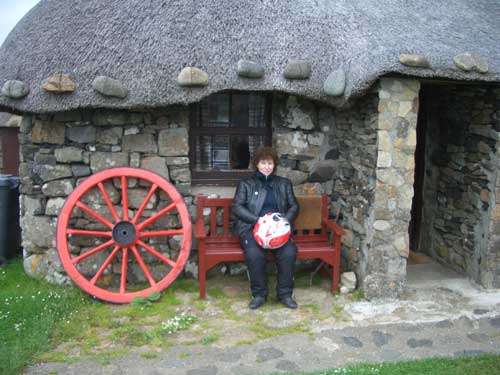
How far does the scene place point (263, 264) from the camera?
4.22 meters

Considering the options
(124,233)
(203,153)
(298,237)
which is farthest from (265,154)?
(124,233)

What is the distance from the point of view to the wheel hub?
436 centimetres

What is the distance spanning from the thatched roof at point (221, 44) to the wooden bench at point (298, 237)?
1.00 meters

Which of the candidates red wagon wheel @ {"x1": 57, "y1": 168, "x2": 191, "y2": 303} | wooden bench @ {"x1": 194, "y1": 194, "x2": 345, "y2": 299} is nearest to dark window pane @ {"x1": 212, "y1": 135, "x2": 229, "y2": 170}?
wooden bench @ {"x1": 194, "y1": 194, "x2": 345, "y2": 299}

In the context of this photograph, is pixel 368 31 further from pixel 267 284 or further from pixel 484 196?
pixel 267 284

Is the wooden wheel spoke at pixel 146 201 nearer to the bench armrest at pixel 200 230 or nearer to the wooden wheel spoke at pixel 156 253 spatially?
the wooden wheel spoke at pixel 156 253

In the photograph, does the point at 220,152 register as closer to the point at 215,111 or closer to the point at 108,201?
the point at 215,111

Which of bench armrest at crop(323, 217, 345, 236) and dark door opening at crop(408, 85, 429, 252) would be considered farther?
dark door opening at crop(408, 85, 429, 252)

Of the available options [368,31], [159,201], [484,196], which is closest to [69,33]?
[159,201]

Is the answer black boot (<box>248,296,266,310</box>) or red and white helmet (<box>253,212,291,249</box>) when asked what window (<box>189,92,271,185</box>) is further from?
black boot (<box>248,296,266,310</box>)

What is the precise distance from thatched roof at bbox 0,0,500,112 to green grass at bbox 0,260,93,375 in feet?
5.02

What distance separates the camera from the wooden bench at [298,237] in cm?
428

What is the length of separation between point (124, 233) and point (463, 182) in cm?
323

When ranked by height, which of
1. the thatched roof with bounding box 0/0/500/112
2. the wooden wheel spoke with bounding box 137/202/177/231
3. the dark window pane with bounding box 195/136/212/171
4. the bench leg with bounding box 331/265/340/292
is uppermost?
the thatched roof with bounding box 0/0/500/112
